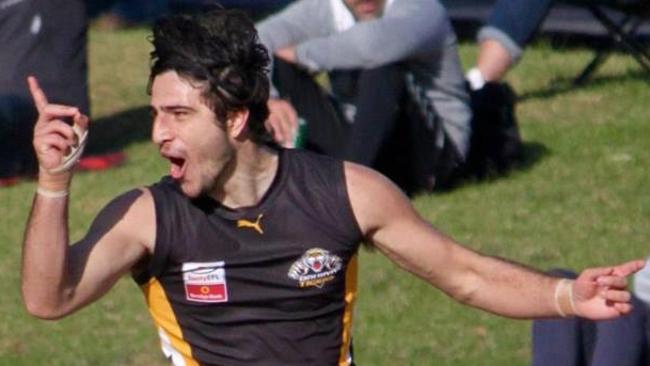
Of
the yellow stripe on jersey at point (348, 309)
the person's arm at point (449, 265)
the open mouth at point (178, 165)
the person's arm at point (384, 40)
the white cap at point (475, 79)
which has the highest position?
the open mouth at point (178, 165)

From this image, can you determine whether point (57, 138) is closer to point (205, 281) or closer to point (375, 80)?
point (205, 281)

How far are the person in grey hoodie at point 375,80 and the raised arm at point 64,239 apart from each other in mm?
3366

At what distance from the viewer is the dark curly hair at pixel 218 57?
14.9ft

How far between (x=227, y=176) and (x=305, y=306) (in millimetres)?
374

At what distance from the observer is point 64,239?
173 inches

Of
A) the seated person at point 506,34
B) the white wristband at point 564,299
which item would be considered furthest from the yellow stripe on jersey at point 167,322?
the seated person at point 506,34

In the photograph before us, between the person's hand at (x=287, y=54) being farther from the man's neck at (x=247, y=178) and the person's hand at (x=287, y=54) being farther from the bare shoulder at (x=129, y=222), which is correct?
the bare shoulder at (x=129, y=222)

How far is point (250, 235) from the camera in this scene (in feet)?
15.3

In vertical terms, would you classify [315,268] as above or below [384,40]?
above

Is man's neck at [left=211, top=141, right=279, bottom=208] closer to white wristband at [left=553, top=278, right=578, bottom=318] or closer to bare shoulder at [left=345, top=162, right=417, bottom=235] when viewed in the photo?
bare shoulder at [left=345, top=162, right=417, bottom=235]

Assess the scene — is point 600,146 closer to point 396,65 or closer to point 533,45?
point 396,65

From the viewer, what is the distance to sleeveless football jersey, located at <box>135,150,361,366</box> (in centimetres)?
464

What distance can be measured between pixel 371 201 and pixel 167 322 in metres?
0.57

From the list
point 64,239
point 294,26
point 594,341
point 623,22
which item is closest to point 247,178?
point 64,239
